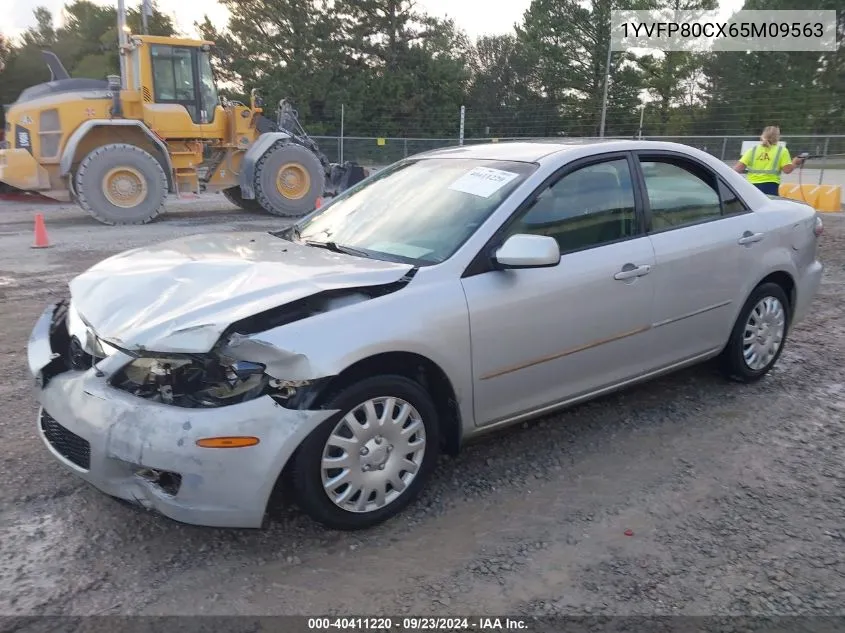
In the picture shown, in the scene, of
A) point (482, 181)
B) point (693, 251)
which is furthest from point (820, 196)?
point (482, 181)

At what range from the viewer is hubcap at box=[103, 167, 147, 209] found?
486 inches

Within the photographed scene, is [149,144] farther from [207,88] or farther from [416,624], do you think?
[416,624]

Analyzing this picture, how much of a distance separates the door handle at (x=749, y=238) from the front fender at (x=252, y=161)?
1088 centimetres

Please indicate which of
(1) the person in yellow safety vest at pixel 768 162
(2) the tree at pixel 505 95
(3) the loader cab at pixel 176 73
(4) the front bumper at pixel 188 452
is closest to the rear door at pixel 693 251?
(4) the front bumper at pixel 188 452

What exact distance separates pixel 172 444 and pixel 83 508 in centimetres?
88

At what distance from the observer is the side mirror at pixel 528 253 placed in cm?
310

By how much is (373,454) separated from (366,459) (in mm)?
35

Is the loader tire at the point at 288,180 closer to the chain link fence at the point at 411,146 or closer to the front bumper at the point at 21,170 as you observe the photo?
the front bumper at the point at 21,170

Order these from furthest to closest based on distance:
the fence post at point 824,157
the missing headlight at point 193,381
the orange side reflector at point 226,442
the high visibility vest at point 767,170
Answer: the fence post at point 824,157
the high visibility vest at point 767,170
the missing headlight at point 193,381
the orange side reflector at point 226,442

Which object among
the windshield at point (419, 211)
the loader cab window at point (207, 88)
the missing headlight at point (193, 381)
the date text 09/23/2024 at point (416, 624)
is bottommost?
the date text 09/23/2024 at point (416, 624)

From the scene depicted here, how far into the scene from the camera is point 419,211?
3.62 m

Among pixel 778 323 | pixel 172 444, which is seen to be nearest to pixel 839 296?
pixel 778 323

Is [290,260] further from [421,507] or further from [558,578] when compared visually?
[558,578]

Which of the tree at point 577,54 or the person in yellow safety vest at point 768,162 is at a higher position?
the tree at point 577,54
